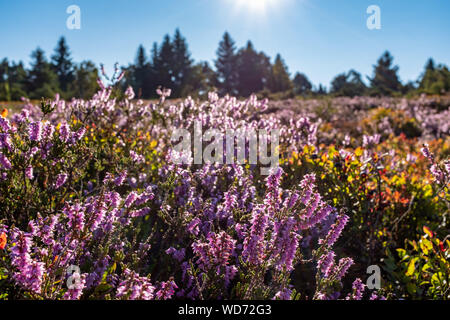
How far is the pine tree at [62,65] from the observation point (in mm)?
46875

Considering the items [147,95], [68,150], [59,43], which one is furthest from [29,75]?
[68,150]

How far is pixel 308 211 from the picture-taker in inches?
78.1

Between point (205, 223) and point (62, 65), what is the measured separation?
56037 millimetres

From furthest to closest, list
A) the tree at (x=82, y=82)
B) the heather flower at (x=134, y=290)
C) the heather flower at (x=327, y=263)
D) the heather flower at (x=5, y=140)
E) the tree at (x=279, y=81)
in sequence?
the tree at (x=279, y=81), the tree at (x=82, y=82), the heather flower at (x=5, y=140), the heather flower at (x=327, y=263), the heather flower at (x=134, y=290)

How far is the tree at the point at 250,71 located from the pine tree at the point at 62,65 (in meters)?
25.0

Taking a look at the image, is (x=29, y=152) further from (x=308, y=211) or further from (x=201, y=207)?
(x=308, y=211)

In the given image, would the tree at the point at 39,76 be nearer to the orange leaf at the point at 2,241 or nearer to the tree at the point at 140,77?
the tree at the point at 140,77

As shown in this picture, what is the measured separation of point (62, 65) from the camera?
166ft

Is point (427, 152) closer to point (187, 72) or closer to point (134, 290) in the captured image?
point (134, 290)

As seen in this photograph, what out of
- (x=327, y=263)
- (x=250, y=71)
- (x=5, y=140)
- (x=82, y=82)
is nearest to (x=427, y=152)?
(x=327, y=263)

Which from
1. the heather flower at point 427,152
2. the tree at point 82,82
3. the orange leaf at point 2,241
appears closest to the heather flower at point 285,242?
the orange leaf at point 2,241

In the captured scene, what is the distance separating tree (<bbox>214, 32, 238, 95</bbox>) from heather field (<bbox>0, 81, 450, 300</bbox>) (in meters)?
50.4

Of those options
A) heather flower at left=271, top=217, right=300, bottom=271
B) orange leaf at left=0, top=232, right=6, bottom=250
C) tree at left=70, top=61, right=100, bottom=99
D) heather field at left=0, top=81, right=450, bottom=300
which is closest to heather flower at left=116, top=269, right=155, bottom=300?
heather field at left=0, top=81, right=450, bottom=300
